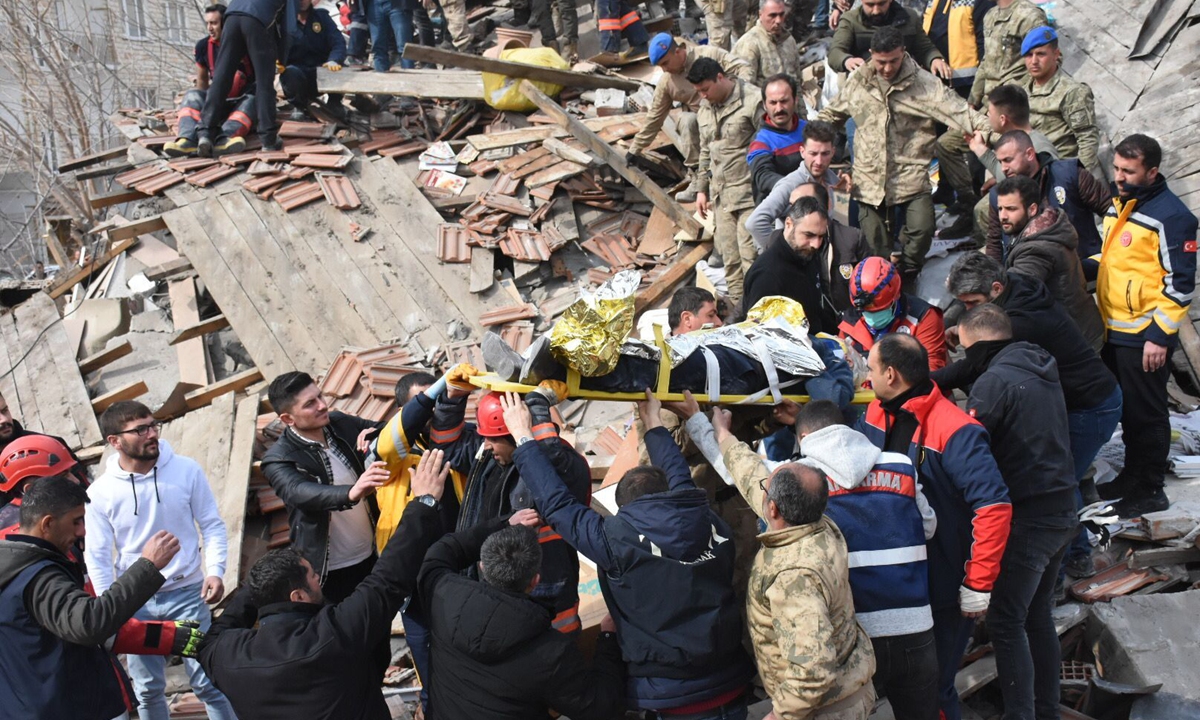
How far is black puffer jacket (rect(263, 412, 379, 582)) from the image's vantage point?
178 inches

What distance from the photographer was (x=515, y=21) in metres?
13.0

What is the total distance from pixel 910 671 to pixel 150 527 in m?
3.71

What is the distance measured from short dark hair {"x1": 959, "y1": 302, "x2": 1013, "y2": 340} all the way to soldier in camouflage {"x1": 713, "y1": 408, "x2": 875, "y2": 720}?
1.47m

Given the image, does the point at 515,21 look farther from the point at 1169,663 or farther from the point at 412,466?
the point at 1169,663

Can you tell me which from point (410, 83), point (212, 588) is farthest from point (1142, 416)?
point (410, 83)

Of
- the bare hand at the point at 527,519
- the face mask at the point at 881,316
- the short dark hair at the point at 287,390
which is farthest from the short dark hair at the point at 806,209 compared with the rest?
the short dark hair at the point at 287,390

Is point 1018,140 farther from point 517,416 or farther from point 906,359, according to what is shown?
point 517,416

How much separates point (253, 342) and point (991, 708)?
6465mm

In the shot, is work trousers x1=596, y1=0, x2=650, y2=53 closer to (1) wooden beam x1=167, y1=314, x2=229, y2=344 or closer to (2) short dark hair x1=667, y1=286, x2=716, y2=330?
(1) wooden beam x1=167, y1=314, x2=229, y2=344

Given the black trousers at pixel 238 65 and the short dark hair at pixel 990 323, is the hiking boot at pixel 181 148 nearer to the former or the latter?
the black trousers at pixel 238 65

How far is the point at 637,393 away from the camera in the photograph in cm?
412

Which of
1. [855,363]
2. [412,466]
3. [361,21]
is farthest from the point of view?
[361,21]

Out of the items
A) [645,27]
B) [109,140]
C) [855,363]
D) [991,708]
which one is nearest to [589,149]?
[645,27]

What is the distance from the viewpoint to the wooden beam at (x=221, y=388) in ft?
26.1
